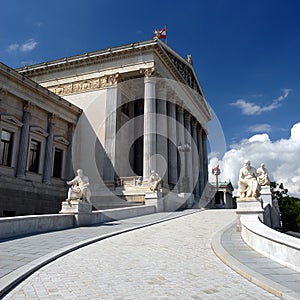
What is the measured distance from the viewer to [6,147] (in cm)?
2275

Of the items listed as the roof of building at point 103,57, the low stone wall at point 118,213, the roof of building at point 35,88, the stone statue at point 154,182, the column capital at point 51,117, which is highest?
the roof of building at point 103,57

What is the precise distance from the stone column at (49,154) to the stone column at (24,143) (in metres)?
2.49

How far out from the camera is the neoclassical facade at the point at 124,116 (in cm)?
2759

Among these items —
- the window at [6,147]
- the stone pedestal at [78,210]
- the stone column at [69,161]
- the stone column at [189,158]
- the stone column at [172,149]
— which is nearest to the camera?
the stone pedestal at [78,210]

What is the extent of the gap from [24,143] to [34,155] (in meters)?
2.14

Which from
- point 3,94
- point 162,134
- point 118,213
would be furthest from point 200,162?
point 118,213

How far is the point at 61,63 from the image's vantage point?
108 ft

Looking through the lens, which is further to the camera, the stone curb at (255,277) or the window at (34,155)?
the window at (34,155)

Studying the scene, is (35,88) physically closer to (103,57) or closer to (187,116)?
(103,57)

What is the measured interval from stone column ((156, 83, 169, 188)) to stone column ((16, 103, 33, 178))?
11580 mm

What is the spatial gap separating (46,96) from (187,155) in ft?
64.3

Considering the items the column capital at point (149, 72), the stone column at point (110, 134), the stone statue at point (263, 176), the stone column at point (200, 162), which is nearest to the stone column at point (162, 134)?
the column capital at point (149, 72)

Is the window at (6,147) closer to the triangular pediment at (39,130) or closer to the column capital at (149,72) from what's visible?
the triangular pediment at (39,130)

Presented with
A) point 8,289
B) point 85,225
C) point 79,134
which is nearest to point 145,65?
point 79,134
